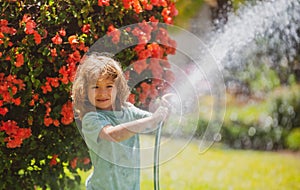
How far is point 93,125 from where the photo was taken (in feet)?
9.06

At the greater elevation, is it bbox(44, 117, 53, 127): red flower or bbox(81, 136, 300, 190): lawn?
bbox(44, 117, 53, 127): red flower

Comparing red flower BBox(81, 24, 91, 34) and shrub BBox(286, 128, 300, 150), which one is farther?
shrub BBox(286, 128, 300, 150)

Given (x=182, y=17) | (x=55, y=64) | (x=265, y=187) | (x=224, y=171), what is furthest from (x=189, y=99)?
(x=182, y=17)

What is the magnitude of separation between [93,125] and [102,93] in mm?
143

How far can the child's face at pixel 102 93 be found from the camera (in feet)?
9.25

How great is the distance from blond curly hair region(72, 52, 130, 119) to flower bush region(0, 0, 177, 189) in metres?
0.31

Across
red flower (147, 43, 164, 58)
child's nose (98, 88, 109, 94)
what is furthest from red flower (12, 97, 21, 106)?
red flower (147, 43, 164, 58)

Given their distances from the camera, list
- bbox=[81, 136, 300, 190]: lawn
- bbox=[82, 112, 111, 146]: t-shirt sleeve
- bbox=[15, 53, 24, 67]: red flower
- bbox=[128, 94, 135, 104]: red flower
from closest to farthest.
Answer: bbox=[82, 112, 111, 146]: t-shirt sleeve < bbox=[15, 53, 24, 67]: red flower < bbox=[128, 94, 135, 104]: red flower < bbox=[81, 136, 300, 190]: lawn

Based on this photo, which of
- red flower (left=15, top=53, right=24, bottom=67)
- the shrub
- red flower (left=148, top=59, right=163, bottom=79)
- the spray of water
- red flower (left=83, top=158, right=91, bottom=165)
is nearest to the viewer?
red flower (left=15, top=53, right=24, bottom=67)

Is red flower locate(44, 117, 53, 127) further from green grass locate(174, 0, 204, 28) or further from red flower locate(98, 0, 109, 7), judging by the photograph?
green grass locate(174, 0, 204, 28)

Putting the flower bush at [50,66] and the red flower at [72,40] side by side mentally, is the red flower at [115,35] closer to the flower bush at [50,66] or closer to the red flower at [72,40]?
the flower bush at [50,66]

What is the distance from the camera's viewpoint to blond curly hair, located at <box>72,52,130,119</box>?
283 cm

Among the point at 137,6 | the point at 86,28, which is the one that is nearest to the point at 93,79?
the point at 86,28

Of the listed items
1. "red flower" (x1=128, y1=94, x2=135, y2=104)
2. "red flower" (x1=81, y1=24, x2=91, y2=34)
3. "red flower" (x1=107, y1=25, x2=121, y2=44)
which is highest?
"red flower" (x1=81, y1=24, x2=91, y2=34)
